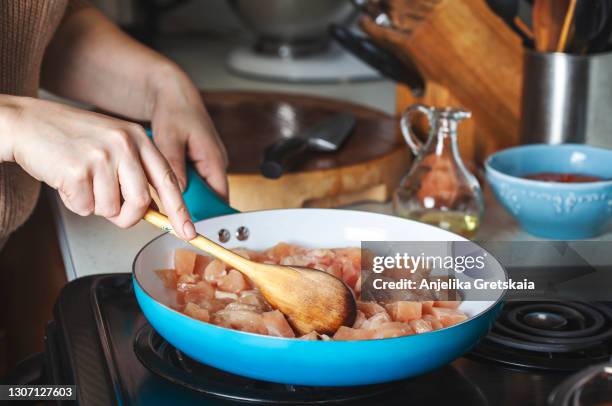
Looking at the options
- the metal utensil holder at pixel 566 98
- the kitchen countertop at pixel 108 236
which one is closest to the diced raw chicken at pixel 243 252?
the kitchen countertop at pixel 108 236

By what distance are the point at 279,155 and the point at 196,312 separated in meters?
0.46

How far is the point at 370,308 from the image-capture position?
719 millimetres

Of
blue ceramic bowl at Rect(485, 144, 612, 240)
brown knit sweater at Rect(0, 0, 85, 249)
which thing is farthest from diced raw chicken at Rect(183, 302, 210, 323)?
blue ceramic bowl at Rect(485, 144, 612, 240)

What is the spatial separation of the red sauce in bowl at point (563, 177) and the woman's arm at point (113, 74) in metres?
0.40

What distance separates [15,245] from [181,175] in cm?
72

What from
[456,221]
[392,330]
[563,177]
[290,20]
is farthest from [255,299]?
[290,20]

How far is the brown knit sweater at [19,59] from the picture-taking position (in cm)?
94

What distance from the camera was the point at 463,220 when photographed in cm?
103

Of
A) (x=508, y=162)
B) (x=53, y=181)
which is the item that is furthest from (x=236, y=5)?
(x=53, y=181)

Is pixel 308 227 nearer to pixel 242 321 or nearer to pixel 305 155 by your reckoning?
pixel 242 321

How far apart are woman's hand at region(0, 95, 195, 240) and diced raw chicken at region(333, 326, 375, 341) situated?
0.14 metres

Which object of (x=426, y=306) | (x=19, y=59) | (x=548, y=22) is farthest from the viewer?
(x=548, y=22)

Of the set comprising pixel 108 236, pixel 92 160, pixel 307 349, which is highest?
pixel 92 160

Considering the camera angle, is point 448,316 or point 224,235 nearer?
point 448,316
